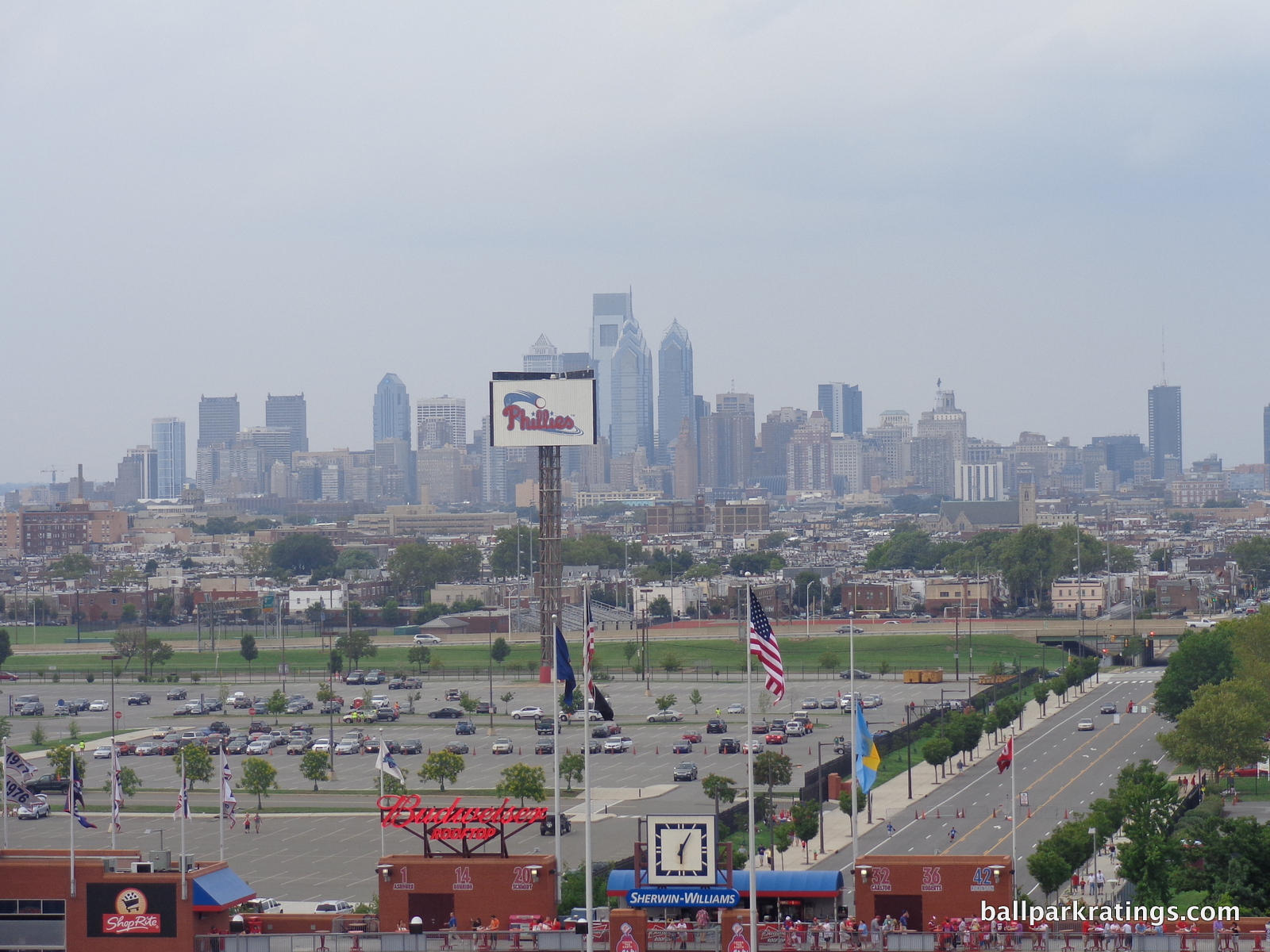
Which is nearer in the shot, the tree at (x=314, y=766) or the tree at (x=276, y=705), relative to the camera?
the tree at (x=314, y=766)

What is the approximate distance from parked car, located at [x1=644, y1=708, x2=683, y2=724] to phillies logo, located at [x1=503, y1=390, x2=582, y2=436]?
64.5 feet

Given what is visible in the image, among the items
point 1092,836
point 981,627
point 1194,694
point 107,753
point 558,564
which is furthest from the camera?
point 981,627

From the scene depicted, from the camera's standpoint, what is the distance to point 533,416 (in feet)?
345

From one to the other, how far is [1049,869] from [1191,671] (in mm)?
38513

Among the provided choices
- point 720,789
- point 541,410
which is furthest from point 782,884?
point 541,410

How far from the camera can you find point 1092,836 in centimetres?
4838

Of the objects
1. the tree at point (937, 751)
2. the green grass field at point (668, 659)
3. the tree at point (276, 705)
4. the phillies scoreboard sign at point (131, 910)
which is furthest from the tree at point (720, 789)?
the green grass field at point (668, 659)

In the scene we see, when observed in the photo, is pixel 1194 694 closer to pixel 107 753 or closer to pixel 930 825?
pixel 930 825

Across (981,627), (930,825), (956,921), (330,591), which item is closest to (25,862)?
(956,921)

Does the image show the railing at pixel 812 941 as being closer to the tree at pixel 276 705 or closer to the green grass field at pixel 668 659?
the tree at pixel 276 705

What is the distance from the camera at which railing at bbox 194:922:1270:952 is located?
101 ft

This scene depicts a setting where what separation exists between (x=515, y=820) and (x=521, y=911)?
1793 mm

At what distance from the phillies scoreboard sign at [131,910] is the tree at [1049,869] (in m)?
21.7

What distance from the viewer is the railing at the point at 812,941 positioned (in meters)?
30.7
